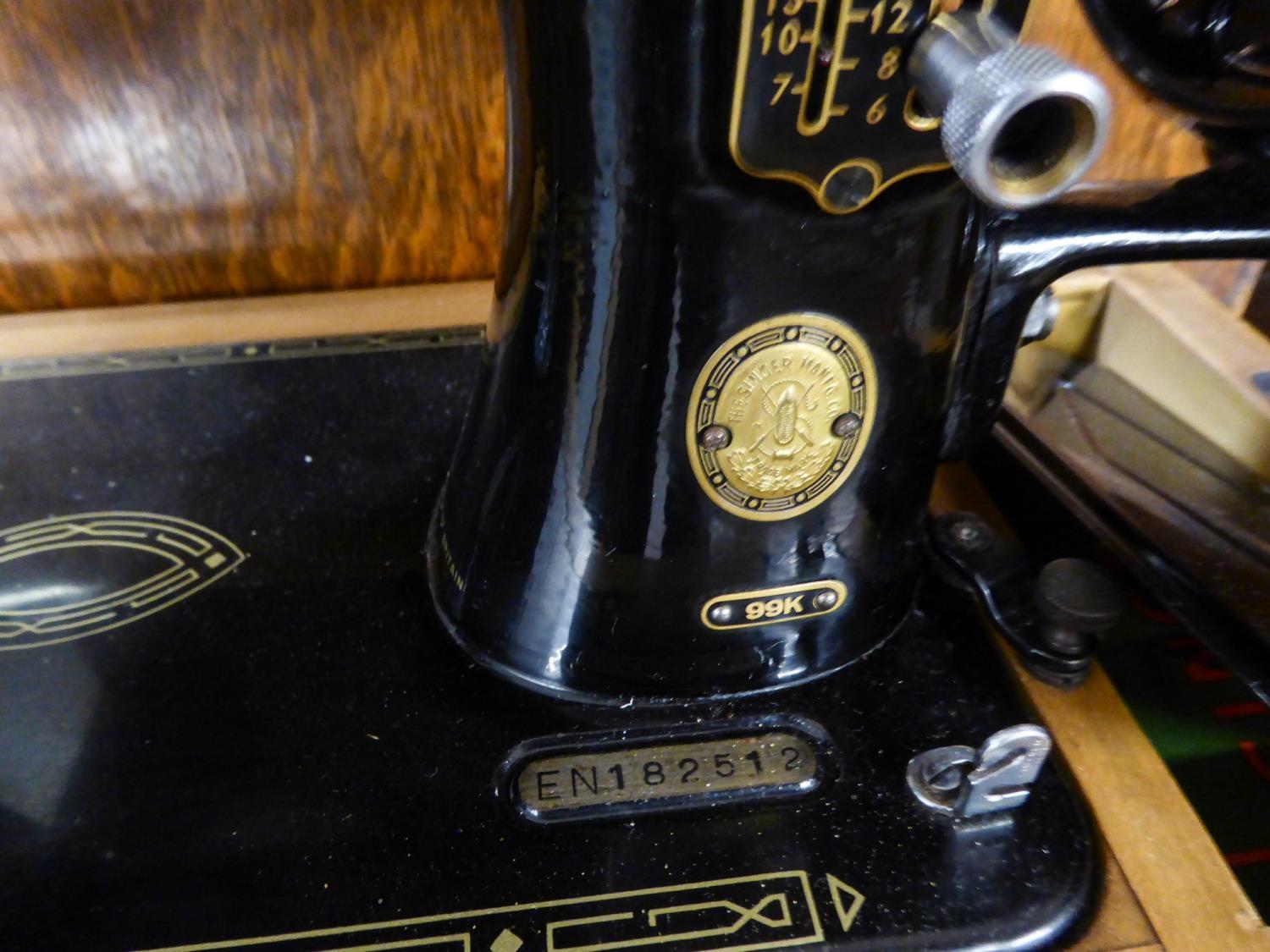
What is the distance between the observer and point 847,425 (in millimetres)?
497

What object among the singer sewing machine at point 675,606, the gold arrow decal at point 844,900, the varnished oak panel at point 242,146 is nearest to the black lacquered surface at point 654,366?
the singer sewing machine at point 675,606

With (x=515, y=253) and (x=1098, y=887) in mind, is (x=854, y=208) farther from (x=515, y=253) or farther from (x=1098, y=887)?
(x=1098, y=887)

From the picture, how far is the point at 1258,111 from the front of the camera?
0.57m

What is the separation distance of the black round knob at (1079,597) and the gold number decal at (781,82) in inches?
14.6

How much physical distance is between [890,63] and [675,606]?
0.96ft

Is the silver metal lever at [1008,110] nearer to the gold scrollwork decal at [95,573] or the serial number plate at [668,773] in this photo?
the serial number plate at [668,773]

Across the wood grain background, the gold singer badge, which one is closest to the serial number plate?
the gold singer badge

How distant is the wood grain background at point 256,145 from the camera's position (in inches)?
31.1

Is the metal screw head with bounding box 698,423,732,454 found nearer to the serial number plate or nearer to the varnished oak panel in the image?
the serial number plate

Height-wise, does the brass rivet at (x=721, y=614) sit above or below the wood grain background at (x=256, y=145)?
below

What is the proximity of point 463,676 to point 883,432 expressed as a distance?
291mm

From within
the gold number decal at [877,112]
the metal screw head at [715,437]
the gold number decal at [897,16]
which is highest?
the gold number decal at [897,16]

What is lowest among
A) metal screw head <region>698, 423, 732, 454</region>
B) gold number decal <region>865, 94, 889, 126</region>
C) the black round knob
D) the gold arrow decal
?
the gold arrow decal

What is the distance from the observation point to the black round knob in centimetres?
60
